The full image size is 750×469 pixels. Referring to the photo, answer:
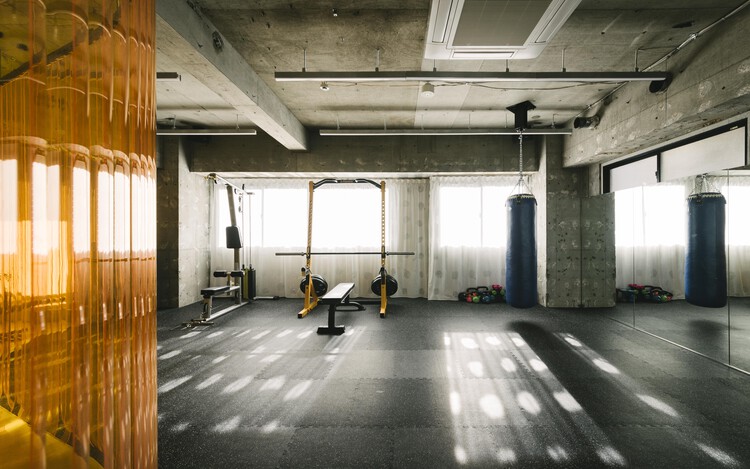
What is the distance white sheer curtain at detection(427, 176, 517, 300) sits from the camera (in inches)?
265

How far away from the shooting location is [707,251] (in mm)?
3607

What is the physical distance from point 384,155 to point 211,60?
365cm

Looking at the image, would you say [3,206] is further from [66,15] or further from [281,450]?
[281,450]

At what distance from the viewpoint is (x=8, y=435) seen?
1.14 meters

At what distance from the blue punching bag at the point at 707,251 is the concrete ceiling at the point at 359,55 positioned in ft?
5.11

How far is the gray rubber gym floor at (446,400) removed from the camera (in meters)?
2.07

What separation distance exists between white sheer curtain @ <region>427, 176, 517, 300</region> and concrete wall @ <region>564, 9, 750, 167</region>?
212cm

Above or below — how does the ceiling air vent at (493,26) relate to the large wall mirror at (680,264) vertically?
above

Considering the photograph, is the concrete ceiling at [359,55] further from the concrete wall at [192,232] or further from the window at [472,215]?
the window at [472,215]

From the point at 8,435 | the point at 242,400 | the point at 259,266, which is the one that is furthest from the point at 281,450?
the point at 259,266

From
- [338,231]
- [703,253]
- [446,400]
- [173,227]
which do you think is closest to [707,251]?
[703,253]

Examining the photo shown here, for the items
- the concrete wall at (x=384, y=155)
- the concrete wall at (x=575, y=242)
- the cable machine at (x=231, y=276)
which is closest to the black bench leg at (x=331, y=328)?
the cable machine at (x=231, y=276)

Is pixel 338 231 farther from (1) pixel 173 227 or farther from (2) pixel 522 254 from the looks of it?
(2) pixel 522 254

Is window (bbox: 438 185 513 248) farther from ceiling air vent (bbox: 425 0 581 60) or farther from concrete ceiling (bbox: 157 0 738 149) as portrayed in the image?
ceiling air vent (bbox: 425 0 581 60)
